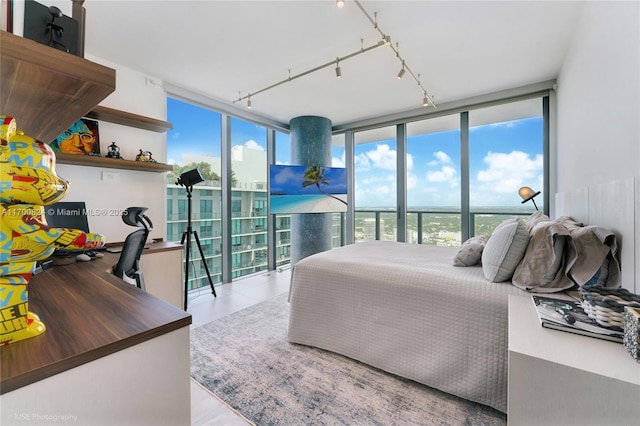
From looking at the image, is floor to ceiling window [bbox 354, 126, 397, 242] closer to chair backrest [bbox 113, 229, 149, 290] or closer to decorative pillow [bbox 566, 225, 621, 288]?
decorative pillow [bbox 566, 225, 621, 288]

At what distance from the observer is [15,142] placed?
2.02 feet

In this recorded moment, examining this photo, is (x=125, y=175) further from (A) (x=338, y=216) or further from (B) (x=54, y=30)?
(A) (x=338, y=216)

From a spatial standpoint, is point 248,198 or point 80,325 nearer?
point 80,325

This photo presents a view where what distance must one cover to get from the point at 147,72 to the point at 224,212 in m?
1.91

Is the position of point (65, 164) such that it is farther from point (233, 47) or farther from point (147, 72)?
point (233, 47)

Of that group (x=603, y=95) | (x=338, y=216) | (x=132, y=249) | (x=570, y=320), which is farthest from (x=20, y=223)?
(x=338, y=216)

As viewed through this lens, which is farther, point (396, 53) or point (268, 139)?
point (268, 139)

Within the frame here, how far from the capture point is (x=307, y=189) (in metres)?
4.45

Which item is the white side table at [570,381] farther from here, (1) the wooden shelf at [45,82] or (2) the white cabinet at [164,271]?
(2) the white cabinet at [164,271]

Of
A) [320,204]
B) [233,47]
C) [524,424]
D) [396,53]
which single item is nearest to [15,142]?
[524,424]

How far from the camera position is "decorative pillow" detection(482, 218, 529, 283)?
1.58 metres

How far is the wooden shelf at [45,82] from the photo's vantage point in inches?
23.9

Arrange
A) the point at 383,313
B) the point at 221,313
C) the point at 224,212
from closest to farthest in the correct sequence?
the point at 383,313, the point at 221,313, the point at 224,212

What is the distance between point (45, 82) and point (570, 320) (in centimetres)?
193
